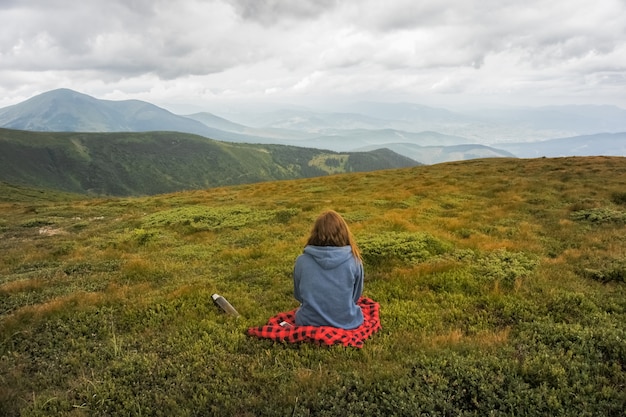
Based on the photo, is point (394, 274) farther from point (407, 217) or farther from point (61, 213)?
point (61, 213)

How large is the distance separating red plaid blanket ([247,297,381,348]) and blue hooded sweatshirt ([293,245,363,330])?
0.61ft

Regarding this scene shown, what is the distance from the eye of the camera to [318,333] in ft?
24.1

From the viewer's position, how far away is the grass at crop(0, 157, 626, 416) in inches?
227

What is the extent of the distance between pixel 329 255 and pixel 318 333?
5.31 feet

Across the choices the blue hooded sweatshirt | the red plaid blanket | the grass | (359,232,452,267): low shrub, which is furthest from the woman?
(359,232,452,267): low shrub

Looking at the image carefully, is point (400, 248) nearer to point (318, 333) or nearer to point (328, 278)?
point (328, 278)

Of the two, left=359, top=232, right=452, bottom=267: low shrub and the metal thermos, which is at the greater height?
Result: left=359, top=232, right=452, bottom=267: low shrub

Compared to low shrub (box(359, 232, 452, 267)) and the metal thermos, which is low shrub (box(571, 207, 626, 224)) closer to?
low shrub (box(359, 232, 452, 267))

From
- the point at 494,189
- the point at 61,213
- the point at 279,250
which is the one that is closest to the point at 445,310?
the point at 279,250

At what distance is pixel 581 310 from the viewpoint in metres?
8.37

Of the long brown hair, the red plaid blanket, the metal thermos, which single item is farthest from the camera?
the metal thermos

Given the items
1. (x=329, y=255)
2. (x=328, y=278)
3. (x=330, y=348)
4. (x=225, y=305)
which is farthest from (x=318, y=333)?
(x=225, y=305)

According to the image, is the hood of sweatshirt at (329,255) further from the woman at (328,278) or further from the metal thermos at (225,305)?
the metal thermos at (225,305)

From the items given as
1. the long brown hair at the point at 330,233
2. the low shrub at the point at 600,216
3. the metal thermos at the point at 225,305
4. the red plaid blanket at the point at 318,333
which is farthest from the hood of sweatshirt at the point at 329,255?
the low shrub at the point at 600,216
